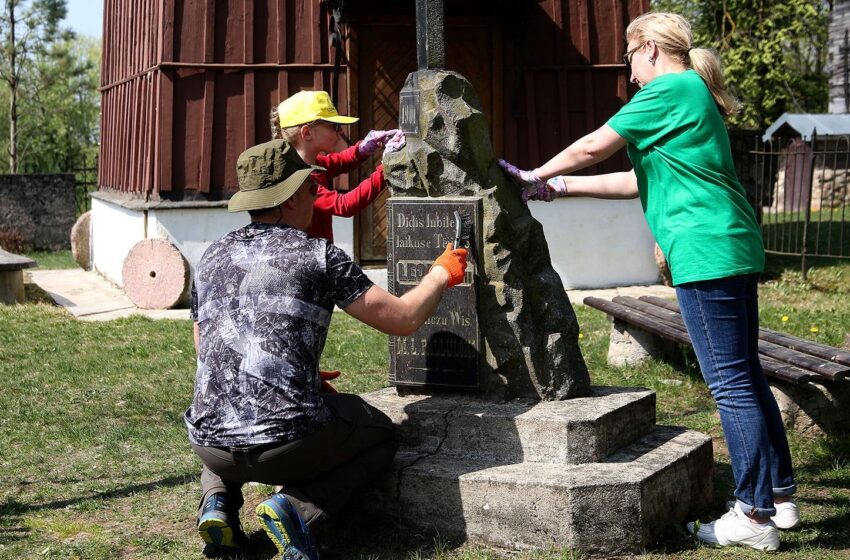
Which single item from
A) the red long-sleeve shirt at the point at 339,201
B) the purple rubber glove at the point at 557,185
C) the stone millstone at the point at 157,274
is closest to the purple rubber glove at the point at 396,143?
the red long-sleeve shirt at the point at 339,201

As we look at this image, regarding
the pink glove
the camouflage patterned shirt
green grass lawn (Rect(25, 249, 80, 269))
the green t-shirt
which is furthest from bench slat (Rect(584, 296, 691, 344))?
green grass lawn (Rect(25, 249, 80, 269))

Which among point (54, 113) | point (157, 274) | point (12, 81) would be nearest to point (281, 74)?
point (157, 274)

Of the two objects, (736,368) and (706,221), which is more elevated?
(706,221)

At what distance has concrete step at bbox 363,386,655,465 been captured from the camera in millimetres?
4336

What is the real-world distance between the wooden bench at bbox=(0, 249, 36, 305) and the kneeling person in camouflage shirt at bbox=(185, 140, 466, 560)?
277 inches

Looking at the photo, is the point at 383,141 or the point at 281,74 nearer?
the point at 383,141

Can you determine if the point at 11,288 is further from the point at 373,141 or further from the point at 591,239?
the point at 373,141

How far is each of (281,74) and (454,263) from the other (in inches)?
284

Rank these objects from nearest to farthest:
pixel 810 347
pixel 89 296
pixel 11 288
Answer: pixel 810 347
pixel 11 288
pixel 89 296

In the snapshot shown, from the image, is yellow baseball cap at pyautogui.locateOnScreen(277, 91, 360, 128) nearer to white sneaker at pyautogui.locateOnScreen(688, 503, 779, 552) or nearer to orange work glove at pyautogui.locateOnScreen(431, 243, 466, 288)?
orange work glove at pyautogui.locateOnScreen(431, 243, 466, 288)

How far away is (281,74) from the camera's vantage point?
11.0 metres

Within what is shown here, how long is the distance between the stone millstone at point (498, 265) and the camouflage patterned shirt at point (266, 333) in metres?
0.82

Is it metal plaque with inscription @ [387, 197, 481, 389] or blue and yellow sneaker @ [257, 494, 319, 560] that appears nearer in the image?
blue and yellow sneaker @ [257, 494, 319, 560]

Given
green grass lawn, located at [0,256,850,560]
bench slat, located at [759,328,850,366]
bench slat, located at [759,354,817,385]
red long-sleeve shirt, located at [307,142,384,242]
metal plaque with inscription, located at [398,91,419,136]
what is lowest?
green grass lawn, located at [0,256,850,560]
